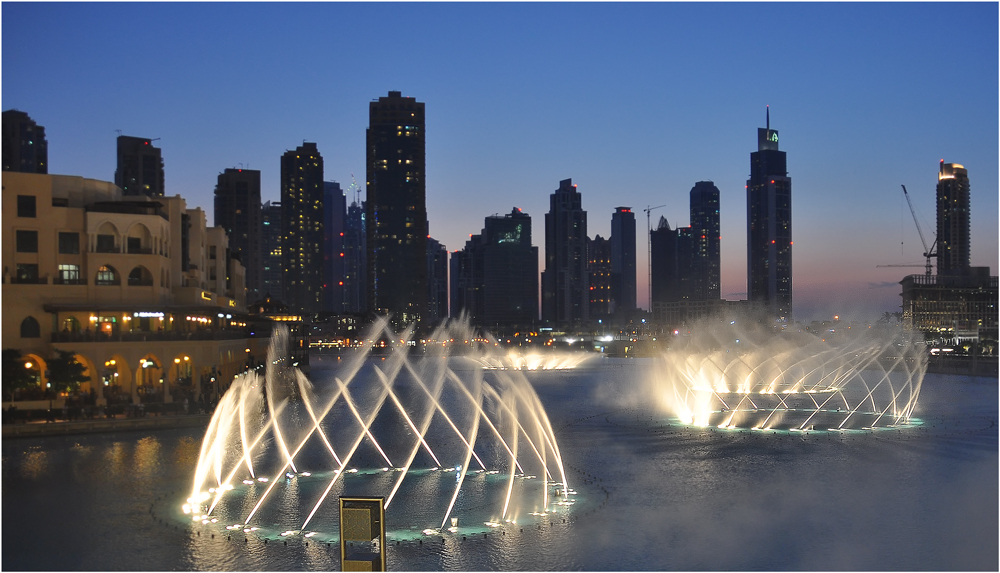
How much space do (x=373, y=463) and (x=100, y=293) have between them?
2874 cm

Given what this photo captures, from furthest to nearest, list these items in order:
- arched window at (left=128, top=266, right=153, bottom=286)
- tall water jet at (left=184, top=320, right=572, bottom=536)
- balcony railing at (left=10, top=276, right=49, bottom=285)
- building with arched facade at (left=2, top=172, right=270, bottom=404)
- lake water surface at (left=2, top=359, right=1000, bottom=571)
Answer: arched window at (left=128, top=266, right=153, bottom=286), balcony railing at (left=10, top=276, right=49, bottom=285), building with arched facade at (left=2, top=172, right=270, bottom=404), tall water jet at (left=184, top=320, right=572, bottom=536), lake water surface at (left=2, top=359, right=1000, bottom=571)

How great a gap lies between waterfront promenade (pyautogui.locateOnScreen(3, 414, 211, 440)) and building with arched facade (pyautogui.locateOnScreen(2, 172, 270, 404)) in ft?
22.8

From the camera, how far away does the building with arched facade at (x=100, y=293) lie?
52781mm

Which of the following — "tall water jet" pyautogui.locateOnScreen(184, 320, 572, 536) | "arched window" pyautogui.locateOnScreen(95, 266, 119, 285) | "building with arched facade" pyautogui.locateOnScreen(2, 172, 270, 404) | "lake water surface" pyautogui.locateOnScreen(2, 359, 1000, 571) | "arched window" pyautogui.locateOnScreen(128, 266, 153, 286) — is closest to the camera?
"lake water surface" pyautogui.locateOnScreen(2, 359, 1000, 571)

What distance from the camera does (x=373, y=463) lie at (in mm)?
36125

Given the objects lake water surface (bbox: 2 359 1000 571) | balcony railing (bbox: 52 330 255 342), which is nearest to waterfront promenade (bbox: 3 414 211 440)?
lake water surface (bbox: 2 359 1000 571)

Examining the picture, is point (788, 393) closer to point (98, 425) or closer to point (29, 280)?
point (98, 425)

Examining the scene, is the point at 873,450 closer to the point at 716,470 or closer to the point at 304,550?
the point at 716,470

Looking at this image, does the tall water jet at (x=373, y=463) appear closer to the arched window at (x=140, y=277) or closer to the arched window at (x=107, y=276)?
the arched window at (x=140, y=277)

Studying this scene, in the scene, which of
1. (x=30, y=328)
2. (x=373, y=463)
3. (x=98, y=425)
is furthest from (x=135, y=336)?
(x=373, y=463)

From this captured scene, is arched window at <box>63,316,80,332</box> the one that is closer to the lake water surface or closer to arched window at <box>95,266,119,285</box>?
arched window at <box>95,266,119,285</box>

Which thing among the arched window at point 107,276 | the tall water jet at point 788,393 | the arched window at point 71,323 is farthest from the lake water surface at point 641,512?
the arched window at point 107,276

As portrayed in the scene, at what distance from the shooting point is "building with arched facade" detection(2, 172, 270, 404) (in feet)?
173

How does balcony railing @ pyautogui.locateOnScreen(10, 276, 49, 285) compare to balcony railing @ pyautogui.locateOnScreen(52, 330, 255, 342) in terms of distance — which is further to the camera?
balcony railing @ pyautogui.locateOnScreen(10, 276, 49, 285)
